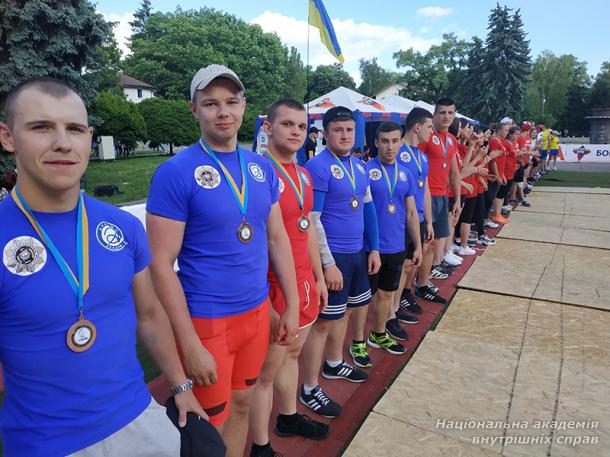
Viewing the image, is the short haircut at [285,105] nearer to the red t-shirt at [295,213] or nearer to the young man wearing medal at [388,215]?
the red t-shirt at [295,213]

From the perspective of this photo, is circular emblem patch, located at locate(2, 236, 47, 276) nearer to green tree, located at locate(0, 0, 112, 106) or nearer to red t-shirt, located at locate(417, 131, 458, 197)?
red t-shirt, located at locate(417, 131, 458, 197)

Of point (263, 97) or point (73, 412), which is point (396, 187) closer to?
point (73, 412)

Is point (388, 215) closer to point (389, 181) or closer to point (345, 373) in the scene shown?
point (389, 181)

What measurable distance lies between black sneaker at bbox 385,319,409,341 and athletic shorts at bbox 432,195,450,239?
1644 millimetres

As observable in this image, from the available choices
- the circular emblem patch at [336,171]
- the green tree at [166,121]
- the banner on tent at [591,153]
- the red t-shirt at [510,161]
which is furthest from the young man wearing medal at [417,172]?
the green tree at [166,121]

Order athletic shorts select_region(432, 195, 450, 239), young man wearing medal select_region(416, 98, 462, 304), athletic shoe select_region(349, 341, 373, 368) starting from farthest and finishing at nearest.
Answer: athletic shorts select_region(432, 195, 450, 239) → young man wearing medal select_region(416, 98, 462, 304) → athletic shoe select_region(349, 341, 373, 368)

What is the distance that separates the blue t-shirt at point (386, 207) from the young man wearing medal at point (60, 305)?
2753 mm

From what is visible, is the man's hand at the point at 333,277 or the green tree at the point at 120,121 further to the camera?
the green tree at the point at 120,121

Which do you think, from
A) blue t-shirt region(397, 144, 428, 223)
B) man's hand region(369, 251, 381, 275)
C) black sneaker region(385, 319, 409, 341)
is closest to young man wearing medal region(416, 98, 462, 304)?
blue t-shirt region(397, 144, 428, 223)

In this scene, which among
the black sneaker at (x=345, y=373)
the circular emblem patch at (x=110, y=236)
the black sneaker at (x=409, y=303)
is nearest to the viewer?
the circular emblem patch at (x=110, y=236)

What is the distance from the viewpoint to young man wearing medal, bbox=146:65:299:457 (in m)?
1.91

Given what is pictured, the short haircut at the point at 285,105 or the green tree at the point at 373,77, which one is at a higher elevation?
the green tree at the point at 373,77

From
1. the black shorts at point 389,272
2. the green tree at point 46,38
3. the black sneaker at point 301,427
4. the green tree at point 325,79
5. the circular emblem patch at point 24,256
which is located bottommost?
the black sneaker at point 301,427

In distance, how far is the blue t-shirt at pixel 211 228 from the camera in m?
1.93
